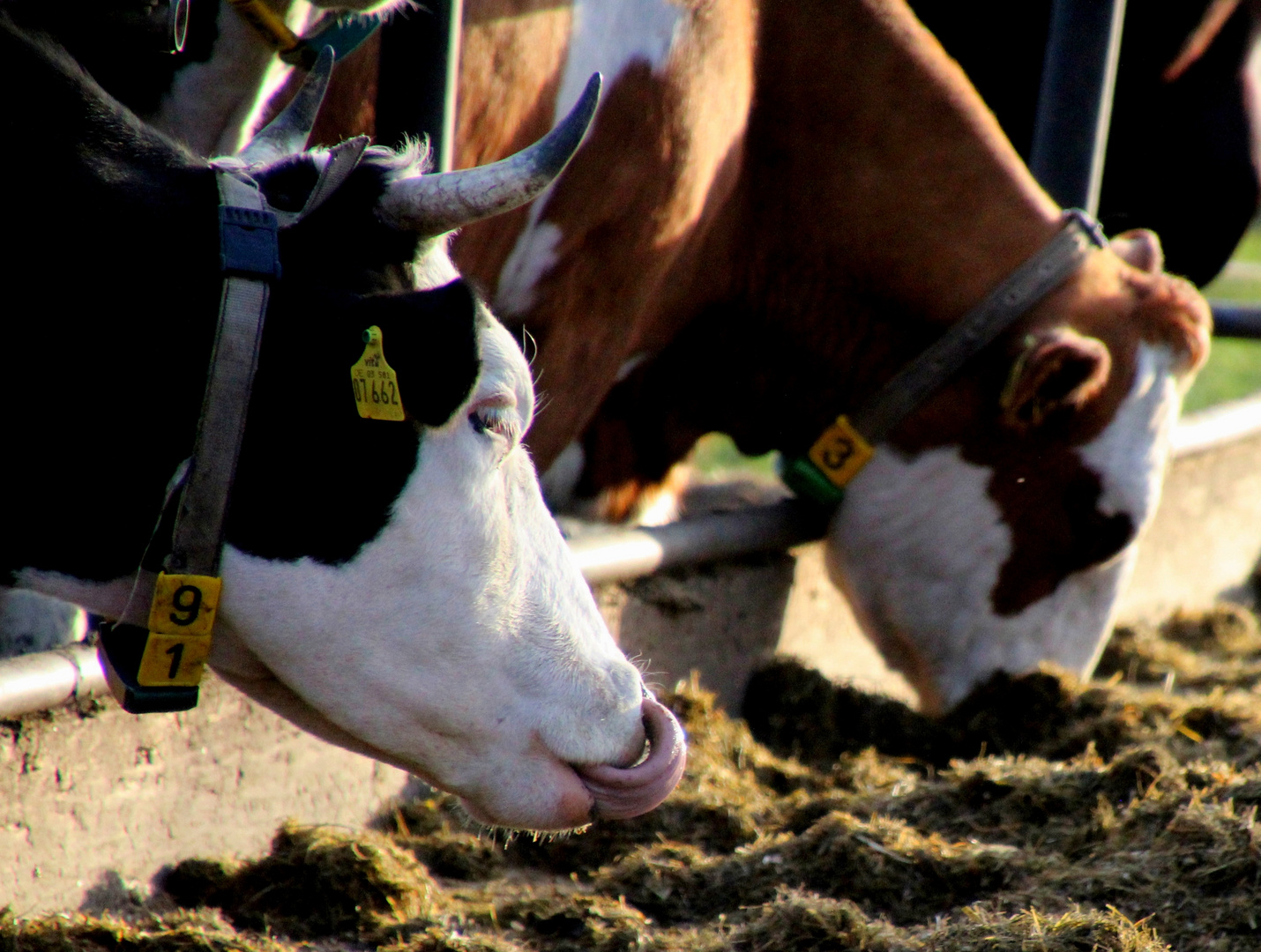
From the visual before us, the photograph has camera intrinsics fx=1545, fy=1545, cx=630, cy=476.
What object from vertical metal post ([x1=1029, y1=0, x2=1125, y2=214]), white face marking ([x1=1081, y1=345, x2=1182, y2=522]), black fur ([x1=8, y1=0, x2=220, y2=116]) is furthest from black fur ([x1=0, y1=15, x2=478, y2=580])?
vertical metal post ([x1=1029, y1=0, x2=1125, y2=214])

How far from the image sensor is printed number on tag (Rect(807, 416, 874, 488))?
13.1 ft

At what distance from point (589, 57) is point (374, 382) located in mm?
1743

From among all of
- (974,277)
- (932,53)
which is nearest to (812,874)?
(974,277)

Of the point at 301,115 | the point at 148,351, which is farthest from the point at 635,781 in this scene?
the point at 301,115

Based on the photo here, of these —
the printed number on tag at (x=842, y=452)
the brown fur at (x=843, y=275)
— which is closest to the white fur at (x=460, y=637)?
the brown fur at (x=843, y=275)

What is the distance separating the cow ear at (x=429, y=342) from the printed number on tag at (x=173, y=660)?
15.1 inches

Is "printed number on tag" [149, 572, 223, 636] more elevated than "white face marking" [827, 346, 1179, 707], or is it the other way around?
"printed number on tag" [149, 572, 223, 636]

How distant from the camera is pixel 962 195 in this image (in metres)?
3.92

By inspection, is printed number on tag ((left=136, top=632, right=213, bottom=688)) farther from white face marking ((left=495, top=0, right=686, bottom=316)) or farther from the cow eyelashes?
white face marking ((left=495, top=0, right=686, bottom=316))

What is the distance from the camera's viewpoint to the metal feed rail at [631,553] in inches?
90.4

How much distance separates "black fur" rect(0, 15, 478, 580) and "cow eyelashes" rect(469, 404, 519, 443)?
0.25 feet

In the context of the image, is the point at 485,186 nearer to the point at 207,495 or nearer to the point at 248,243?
the point at 248,243

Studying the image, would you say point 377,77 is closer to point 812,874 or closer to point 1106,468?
point 812,874

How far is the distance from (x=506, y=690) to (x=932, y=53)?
2.53 metres
